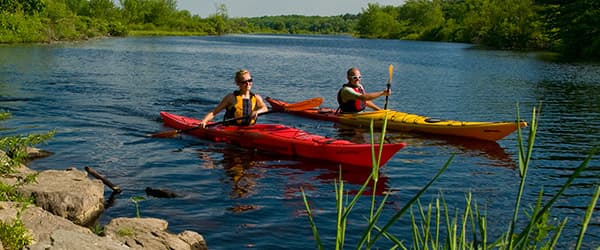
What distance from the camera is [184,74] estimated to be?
2630 cm

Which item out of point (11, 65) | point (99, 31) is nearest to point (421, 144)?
point (11, 65)

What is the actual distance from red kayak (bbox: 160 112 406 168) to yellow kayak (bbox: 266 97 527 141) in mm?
1481

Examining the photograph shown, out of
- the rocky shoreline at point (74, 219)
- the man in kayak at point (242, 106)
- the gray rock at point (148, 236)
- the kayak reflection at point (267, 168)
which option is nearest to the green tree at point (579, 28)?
the man in kayak at point (242, 106)

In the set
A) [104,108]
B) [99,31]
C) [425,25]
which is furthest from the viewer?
[425,25]

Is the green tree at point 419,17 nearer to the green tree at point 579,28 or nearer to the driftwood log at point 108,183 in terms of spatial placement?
the green tree at point 579,28

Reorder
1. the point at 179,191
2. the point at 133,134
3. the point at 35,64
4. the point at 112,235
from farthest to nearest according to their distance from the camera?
the point at 35,64
the point at 133,134
the point at 179,191
the point at 112,235

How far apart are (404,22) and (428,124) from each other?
110159mm

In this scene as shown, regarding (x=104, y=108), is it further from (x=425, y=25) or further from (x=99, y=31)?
(x=425, y=25)

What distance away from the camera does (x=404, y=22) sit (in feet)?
390

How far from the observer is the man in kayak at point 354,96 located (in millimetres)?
12527

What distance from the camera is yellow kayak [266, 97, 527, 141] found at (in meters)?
11.6

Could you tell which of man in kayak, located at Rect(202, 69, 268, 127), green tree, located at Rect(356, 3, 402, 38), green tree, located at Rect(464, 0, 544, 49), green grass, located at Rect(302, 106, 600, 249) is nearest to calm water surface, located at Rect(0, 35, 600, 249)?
man in kayak, located at Rect(202, 69, 268, 127)

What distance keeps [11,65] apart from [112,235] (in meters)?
23.7

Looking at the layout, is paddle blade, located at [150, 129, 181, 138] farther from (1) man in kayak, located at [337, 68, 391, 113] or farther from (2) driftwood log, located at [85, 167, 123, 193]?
(1) man in kayak, located at [337, 68, 391, 113]
